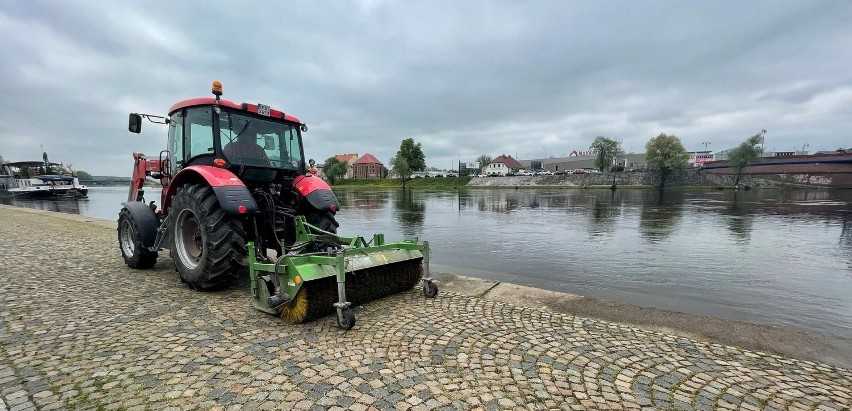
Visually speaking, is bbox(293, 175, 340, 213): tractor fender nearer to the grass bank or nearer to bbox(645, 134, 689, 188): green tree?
bbox(645, 134, 689, 188): green tree

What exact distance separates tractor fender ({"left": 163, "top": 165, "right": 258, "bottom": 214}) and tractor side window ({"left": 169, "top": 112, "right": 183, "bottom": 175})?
26.1 inches

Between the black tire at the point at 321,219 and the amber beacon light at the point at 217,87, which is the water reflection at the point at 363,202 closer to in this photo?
the black tire at the point at 321,219

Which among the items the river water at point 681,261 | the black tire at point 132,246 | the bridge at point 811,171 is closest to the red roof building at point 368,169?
the bridge at point 811,171

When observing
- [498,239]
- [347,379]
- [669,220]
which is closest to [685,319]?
[347,379]

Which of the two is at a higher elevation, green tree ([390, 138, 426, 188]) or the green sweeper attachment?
green tree ([390, 138, 426, 188])

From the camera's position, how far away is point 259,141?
570cm

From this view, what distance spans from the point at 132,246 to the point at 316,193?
148 inches

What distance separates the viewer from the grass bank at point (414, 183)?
83250 mm

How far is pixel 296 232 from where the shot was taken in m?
5.40

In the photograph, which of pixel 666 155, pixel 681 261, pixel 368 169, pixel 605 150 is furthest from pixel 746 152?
pixel 368 169

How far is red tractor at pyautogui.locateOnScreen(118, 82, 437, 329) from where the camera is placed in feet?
13.1

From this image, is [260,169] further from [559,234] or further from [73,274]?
[559,234]

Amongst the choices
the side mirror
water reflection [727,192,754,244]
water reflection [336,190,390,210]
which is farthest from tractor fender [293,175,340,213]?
water reflection [336,190,390,210]

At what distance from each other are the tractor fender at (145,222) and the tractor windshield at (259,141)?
7.49 feet
